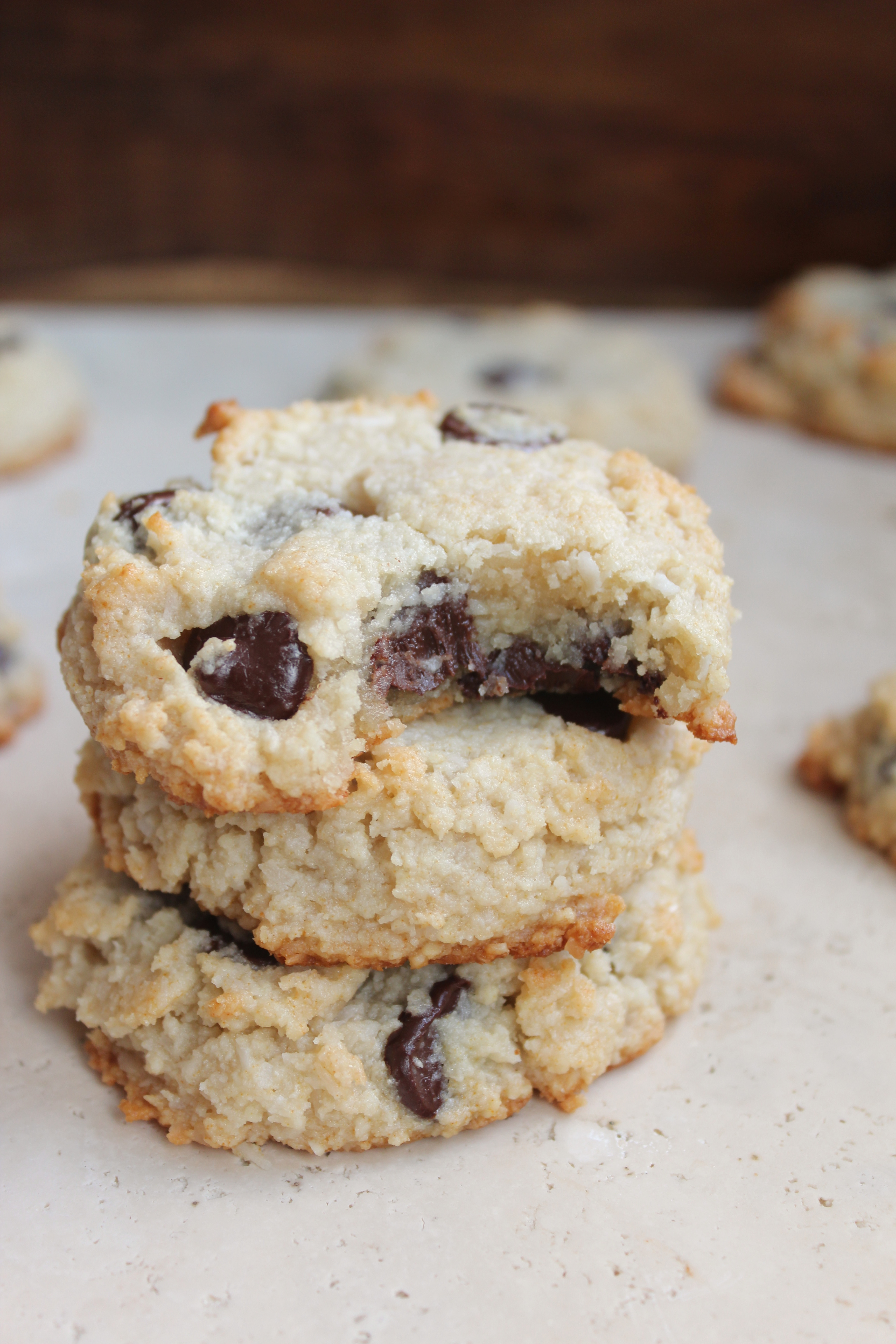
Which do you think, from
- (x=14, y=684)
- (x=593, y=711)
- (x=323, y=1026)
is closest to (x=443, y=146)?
(x=14, y=684)

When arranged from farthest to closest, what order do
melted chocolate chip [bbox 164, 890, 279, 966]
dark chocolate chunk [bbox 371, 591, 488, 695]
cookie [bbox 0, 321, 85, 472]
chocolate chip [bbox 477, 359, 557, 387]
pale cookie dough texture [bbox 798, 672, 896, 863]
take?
chocolate chip [bbox 477, 359, 557, 387] → cookie [bbox 0, 321, 85, 472] → pale cookie dough texture [bbox 798, 672, 896, 863] → melted chocolate chip [bbox 164, 890, 279, 966] → dark chocolate chunk [bbox 371, 591, 488, 695]

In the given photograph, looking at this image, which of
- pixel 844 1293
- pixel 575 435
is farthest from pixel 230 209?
pixel 844 1293

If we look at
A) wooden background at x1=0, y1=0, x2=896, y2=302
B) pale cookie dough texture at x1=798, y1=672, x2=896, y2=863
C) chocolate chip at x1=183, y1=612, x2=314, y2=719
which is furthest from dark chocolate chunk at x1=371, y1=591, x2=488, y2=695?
wooden background at x1=0, y1=0, x2=896, y2=302

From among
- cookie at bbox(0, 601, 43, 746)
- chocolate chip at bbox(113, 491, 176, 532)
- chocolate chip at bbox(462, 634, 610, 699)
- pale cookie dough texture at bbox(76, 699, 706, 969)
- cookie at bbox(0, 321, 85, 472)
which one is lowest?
cookie at bbox(0, 601, 43, 746)

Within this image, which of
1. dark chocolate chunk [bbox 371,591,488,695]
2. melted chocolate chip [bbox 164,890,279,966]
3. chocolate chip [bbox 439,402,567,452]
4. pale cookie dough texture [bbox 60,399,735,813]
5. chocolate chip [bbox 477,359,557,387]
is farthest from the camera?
chocolate chip [bbox 477,359,557,387]

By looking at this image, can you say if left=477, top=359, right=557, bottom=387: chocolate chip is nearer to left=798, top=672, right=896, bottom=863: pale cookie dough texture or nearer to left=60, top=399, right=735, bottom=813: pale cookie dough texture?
left=798, top=672, right=896, bottom=863: pale cookie dough texture

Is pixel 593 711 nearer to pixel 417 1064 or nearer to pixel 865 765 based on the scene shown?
pixel 417 1064

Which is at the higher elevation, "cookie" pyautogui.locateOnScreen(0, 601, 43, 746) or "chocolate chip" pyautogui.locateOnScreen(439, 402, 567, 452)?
"chocolate chip" pyautogui.locateOnScreen(439, 402, 567, 452)

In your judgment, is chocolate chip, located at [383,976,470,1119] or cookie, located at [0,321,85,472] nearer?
chocolate chip, located at [383,976,470,1119]
